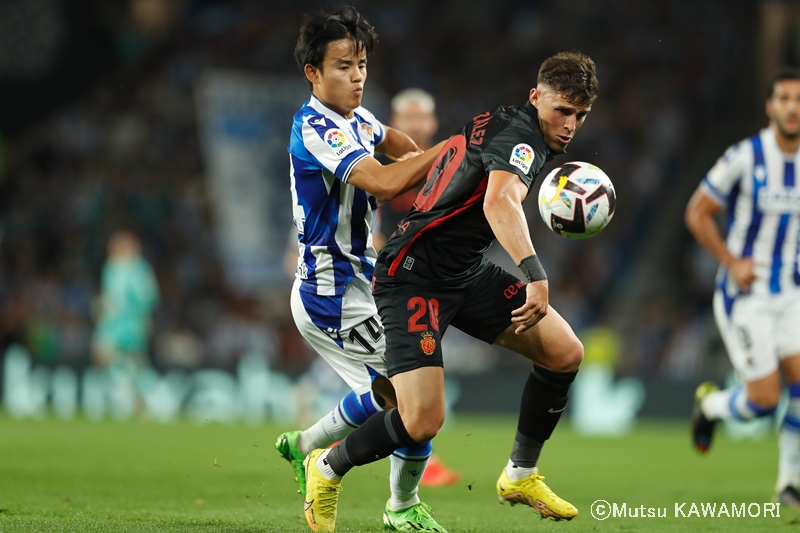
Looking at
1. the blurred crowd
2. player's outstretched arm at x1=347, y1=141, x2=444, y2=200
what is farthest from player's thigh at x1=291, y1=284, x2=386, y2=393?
the blurred crowd

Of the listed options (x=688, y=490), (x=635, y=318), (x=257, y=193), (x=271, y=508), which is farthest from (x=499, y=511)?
(x=257, y=193)

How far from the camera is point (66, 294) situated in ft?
57.4

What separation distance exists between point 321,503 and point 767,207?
12.7ft

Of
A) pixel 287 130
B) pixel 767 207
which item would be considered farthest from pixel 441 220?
pixel 287 130

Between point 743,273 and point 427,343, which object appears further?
point 743,273

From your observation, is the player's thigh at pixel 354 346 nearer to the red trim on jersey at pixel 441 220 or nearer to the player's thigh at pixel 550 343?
the red trim on jersey at pixel 441 220

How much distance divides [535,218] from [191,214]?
6.09 m

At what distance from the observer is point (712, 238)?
Result: 23.5 ft

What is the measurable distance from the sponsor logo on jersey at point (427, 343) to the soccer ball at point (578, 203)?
72 centimetres

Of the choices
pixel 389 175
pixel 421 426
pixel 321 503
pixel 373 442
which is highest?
pixel 389 175

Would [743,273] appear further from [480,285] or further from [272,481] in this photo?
[272,481]

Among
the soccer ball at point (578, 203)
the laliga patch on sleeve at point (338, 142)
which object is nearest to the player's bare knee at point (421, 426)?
the soccer ball at point (578, 203)

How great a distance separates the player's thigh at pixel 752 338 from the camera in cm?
681

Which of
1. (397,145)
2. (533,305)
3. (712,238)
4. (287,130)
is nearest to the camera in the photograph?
(533,305)
